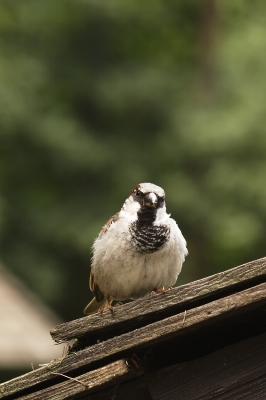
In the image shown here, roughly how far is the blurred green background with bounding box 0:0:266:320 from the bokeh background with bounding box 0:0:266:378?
21mm

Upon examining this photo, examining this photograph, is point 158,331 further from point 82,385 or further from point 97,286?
point 97,286

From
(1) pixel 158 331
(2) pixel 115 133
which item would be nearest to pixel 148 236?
(1) pixel 158 331

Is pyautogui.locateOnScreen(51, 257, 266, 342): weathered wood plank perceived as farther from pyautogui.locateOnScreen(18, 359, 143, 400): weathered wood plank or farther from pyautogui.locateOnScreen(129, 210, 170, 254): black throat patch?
pyautogui.locateOnScreen(129, 210, 170, 254): black throat patch

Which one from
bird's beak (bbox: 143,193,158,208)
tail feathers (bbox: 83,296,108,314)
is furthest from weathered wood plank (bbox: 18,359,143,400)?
tail feathers (bbox: 83,296,108,314)

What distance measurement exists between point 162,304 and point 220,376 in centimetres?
32

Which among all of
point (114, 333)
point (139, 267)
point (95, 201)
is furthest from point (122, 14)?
point (114, 333)

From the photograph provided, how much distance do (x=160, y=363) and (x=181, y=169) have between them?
32.5ft

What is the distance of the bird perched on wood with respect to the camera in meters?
3.22

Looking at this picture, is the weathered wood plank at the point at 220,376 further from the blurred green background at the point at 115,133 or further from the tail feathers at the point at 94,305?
the blurred green background at the point at 115,133

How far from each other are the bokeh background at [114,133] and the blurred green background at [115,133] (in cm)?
2

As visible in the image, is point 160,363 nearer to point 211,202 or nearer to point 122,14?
point 211,202

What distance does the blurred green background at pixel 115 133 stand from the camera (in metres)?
11.2

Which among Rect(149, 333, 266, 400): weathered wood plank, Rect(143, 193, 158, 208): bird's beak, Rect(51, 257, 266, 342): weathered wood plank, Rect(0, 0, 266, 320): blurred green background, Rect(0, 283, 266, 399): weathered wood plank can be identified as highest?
Rect(0, 0, 266, 320): blurred green background

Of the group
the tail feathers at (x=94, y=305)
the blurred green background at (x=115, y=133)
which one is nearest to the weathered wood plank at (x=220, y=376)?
the tail feathers at (x=94, y=305)
